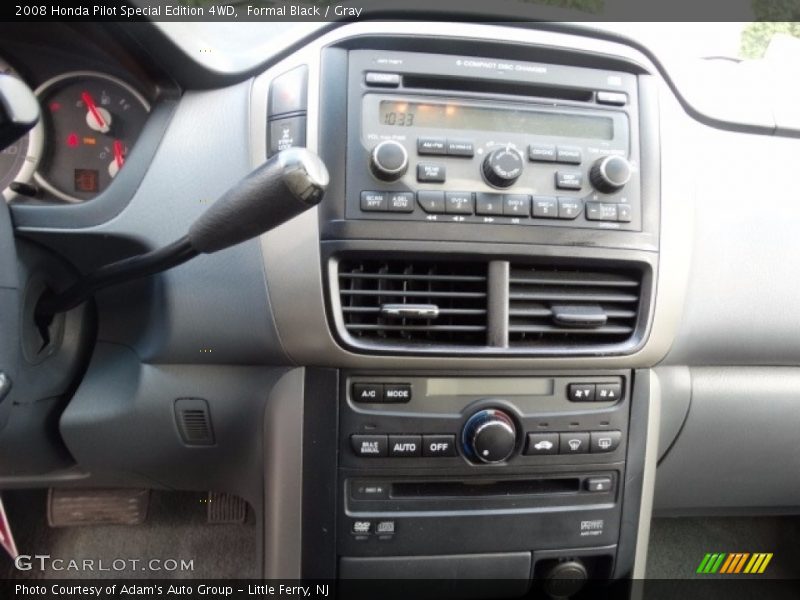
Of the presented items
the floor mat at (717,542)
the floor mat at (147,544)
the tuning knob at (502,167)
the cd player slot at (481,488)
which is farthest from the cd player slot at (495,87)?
the floor mat at (717,542)

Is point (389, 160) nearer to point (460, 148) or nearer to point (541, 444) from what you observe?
point (460, 148)

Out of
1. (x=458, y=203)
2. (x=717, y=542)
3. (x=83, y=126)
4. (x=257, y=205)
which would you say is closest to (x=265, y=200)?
(x=257, y=205)

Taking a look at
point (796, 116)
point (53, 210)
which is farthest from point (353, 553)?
point (796, 116)

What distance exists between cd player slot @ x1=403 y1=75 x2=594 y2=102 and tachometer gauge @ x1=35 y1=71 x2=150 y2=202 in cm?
47

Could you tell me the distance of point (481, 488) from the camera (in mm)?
1029

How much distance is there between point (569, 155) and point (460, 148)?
0.17 m

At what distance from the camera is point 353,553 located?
1006 millimetres

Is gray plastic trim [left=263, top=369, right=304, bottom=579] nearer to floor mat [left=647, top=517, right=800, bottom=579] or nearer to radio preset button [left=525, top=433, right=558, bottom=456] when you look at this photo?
radio preset button [left=525, top=433, right=558, bottom=456]

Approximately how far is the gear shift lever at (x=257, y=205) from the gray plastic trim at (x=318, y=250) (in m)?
0.16

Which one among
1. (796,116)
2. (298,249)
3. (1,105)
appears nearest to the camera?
(1,105)

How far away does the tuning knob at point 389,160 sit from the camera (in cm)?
88

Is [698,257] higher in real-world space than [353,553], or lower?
higher

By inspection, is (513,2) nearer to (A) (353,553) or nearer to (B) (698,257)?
(B) (698,257)

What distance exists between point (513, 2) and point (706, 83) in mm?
396
